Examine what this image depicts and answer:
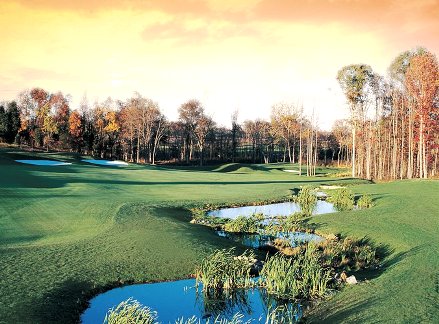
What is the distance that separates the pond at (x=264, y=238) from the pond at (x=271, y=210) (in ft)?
12.8

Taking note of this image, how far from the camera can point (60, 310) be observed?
8.32 meters

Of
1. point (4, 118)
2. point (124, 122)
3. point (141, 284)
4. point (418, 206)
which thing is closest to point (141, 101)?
point (124, 122)

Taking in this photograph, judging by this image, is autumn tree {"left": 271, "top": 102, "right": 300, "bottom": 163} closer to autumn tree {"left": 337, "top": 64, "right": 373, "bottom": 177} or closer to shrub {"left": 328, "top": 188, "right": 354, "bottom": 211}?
autumn tree {"left": 337, "top": 64, "right": 373, "bottom": 177}

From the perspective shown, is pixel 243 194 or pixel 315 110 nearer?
pixel 243 194

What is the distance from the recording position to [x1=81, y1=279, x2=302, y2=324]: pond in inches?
339

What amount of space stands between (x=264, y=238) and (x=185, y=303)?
788 cm

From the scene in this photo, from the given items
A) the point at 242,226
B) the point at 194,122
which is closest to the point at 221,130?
the point at 194,122

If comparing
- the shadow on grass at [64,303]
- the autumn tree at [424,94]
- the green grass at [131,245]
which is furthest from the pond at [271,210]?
the autumn tree at [424,94]

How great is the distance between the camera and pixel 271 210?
23.7m

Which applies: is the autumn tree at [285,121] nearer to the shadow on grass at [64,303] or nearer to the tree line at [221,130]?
the tree line at [221,130]

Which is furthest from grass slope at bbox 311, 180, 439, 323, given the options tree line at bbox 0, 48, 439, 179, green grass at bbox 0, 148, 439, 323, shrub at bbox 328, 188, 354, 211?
tree line at bbox 0, 48, 439, 179

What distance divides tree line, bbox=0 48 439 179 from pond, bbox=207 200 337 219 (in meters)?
23.6

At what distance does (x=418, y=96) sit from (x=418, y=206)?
25.3 m

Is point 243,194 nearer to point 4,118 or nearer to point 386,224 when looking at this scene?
point 386,224
